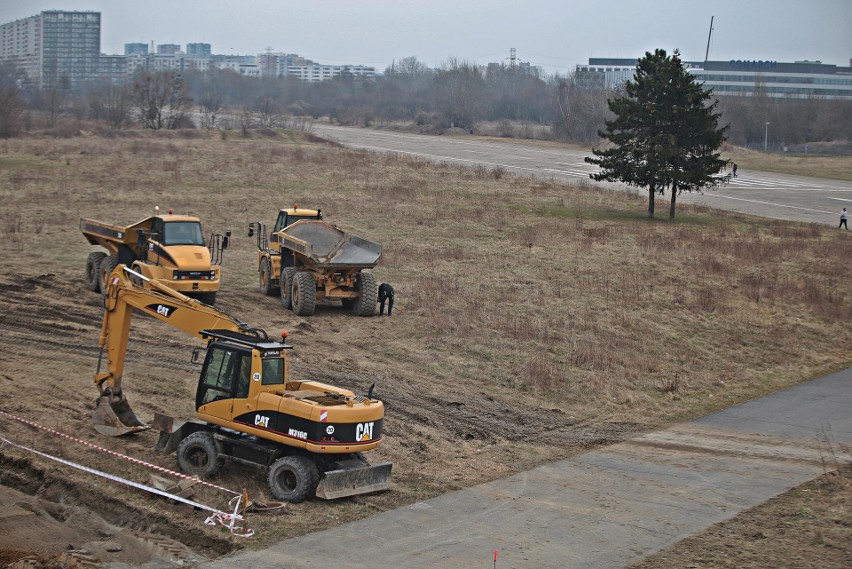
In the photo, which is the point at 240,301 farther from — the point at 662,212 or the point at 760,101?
A: the point at 760,101

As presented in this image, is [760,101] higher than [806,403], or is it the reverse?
[760,101]

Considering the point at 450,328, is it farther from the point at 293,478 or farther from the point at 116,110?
the point at 116,110

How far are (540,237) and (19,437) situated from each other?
1124 inches

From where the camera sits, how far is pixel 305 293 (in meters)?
26.1

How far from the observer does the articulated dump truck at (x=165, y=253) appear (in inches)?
990

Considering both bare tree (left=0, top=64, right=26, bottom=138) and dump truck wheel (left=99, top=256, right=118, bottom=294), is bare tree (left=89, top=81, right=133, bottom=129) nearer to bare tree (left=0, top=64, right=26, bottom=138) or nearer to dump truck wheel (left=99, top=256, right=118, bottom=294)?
bare tree (left=0, top=64, right=26, bottom=138)

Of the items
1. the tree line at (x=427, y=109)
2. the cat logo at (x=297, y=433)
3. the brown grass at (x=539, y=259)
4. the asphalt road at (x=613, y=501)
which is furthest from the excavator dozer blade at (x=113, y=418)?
the tree line at (x=427, y=109)

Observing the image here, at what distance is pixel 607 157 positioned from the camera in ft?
169

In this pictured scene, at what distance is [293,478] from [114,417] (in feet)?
12.5

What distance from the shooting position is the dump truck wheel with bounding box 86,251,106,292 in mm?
27267

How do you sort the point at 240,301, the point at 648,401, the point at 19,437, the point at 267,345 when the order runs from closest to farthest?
the point at 267,345 → the point at 19,437 → the point at 648,401 → the point at 240,301

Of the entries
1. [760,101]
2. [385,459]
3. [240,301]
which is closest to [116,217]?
[240,301]

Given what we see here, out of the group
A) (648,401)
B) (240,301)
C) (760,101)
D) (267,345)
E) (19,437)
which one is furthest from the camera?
(760,101)

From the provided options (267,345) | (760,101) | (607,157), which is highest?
(760,101)
